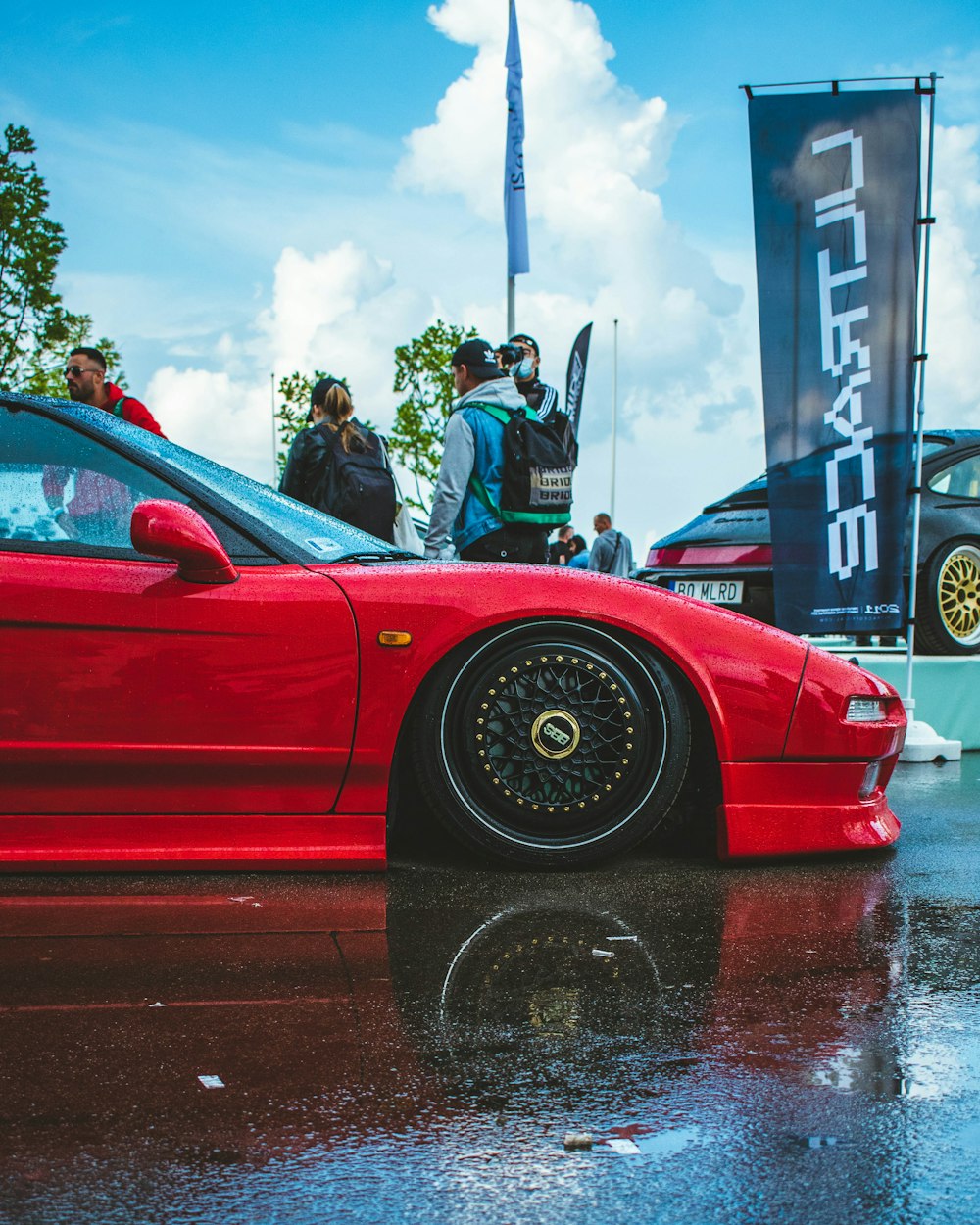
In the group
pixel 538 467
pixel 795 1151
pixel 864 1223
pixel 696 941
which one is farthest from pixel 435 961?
pixel 538 467

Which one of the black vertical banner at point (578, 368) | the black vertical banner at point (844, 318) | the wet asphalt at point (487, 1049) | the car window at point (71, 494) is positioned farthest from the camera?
the black vertical banner at point (578, 368)

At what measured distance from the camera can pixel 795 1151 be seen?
195 cm

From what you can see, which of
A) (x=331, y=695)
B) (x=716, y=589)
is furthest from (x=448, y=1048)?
(x=716, y=589)

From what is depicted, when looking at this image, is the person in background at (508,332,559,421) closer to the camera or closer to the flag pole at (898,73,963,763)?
the camera

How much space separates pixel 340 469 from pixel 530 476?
1.18m

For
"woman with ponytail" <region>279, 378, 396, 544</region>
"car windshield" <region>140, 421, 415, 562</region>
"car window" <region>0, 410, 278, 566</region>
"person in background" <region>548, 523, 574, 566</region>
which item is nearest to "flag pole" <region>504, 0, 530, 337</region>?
"person in background" <region>548, 523, 574, 566</region>

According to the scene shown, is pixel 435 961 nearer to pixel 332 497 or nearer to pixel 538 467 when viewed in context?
pixel 538 467

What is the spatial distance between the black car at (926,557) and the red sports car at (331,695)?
4635 mm

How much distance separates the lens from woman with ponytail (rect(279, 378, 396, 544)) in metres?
6.61

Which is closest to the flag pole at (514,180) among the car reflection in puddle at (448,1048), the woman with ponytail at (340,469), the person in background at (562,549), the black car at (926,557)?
the person in background at (562,549)

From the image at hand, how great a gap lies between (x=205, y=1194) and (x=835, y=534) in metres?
5.66

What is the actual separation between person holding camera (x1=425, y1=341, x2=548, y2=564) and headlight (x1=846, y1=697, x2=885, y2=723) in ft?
7.18

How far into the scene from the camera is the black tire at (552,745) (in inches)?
149

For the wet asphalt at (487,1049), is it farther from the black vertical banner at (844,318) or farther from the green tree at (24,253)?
the green tree at (24,253)
